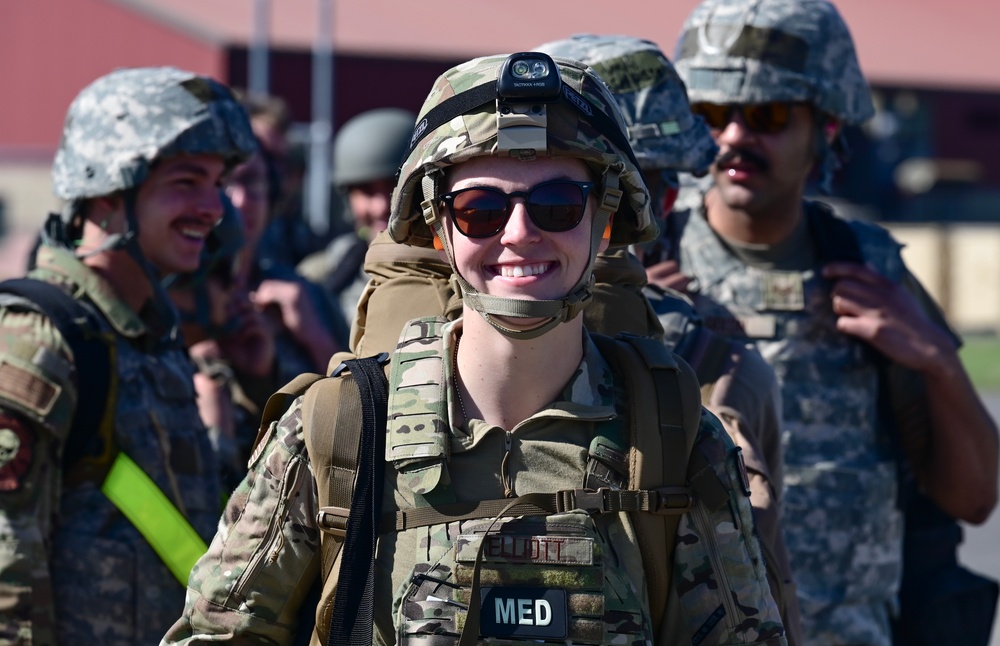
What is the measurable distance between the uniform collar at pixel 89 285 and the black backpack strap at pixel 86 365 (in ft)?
0.37

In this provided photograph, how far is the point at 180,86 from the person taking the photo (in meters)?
4.29

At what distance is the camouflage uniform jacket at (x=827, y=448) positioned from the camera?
4.34 meters

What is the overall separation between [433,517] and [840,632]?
2.17 metres

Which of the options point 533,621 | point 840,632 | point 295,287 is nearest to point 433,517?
point 533,621

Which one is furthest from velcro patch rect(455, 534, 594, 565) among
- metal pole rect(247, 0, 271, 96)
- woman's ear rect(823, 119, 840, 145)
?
metal pole rect(247, 0, 271, 96)

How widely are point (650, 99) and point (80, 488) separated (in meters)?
1.75

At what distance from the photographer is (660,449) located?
Answer: 2.48m

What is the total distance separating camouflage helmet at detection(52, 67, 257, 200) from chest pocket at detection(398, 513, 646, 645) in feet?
6.77

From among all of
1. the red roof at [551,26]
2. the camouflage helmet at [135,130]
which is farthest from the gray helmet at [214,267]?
the red roof at [551,26]

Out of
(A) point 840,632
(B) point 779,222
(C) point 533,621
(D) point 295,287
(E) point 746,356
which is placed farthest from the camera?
(D) point 295,287

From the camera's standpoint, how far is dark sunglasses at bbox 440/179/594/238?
248 centimetres

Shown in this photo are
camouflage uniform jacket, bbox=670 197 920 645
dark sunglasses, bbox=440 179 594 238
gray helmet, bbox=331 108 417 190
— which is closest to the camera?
dark sunglasses, bbox=440 179 594 238

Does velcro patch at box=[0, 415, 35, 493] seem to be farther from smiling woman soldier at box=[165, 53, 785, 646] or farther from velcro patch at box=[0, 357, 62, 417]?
smiling woman soldier at box=[165, 53, 785, 646]

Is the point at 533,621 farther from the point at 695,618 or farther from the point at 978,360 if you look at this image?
the point at 978,360
